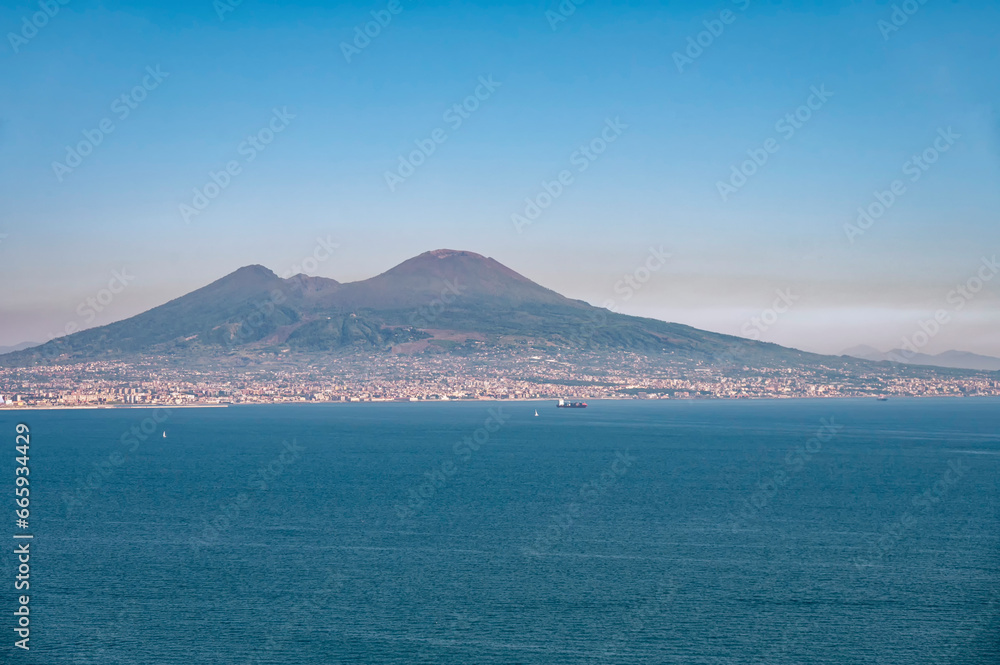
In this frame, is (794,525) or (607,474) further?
(607,474)

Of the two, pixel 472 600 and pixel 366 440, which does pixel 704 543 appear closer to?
pixel 472 600

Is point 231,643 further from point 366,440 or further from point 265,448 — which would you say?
point 366,440

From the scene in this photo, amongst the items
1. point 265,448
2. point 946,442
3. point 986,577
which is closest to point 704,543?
point 986,577

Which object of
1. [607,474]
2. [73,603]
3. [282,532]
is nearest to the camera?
[73,603]

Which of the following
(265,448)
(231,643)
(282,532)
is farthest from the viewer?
(265,448)

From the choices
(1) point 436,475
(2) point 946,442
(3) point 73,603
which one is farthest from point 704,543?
(2) point 946,442

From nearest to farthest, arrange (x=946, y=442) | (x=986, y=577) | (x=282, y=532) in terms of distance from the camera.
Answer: (x=986, y=577), (x=282, y=532), (x=946, y=442)
